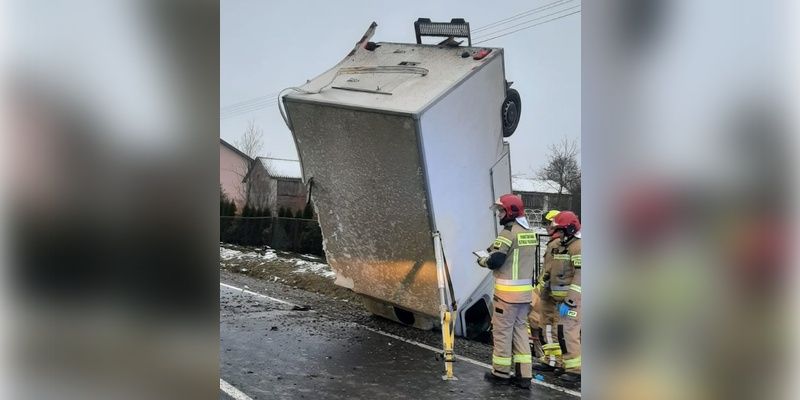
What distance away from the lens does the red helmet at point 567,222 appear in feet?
12.1

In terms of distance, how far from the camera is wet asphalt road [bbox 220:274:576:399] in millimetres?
3131

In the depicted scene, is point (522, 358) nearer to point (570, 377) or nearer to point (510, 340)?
point (510, 340)

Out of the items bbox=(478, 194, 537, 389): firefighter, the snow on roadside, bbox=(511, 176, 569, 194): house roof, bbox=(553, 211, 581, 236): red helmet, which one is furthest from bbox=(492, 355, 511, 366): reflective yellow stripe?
the snow on roadside

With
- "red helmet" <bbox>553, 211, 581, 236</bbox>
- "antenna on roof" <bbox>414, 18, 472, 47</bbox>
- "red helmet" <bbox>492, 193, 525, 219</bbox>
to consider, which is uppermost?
"antenna on roof" <bbox>414, 18, 472, 47</bbox>

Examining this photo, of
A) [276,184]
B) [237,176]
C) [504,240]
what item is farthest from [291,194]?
[504,240]

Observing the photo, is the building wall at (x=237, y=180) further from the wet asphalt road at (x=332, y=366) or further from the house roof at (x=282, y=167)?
the wet asphalt road at (x=332, y=366)

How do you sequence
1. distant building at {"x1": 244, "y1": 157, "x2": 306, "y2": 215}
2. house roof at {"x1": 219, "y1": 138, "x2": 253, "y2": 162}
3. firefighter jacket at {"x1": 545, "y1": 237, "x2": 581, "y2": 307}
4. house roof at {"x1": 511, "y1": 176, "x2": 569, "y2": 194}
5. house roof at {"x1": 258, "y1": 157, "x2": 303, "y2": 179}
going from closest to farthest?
house roof at {"x1": 219, "y1": 138, "x2": 253, "y2": 162}, house roof at {"x1": 511, "y1": 176, "x2": 569, "y2": 194}, firefighter jacket at {"x1": 545, "y1": 237, "x2": 581, "y2": 307}, house roof at {"x1": 258, "y1": 157, "x2": 303, "y2": 179}, distant building at {"x1": 244, "y1": 157, "x2": 306, "y2": 215}

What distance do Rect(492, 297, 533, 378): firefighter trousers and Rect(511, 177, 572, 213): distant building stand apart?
2.19 feet

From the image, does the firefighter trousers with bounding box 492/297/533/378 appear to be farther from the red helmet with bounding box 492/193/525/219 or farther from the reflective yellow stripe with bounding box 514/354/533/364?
the red helmet with bounding box 492/193/525/219

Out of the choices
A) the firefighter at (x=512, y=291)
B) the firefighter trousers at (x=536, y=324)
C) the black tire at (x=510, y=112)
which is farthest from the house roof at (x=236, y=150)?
the firefighter trousers at (x=536, y=324)

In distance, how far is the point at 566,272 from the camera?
12.7ft
